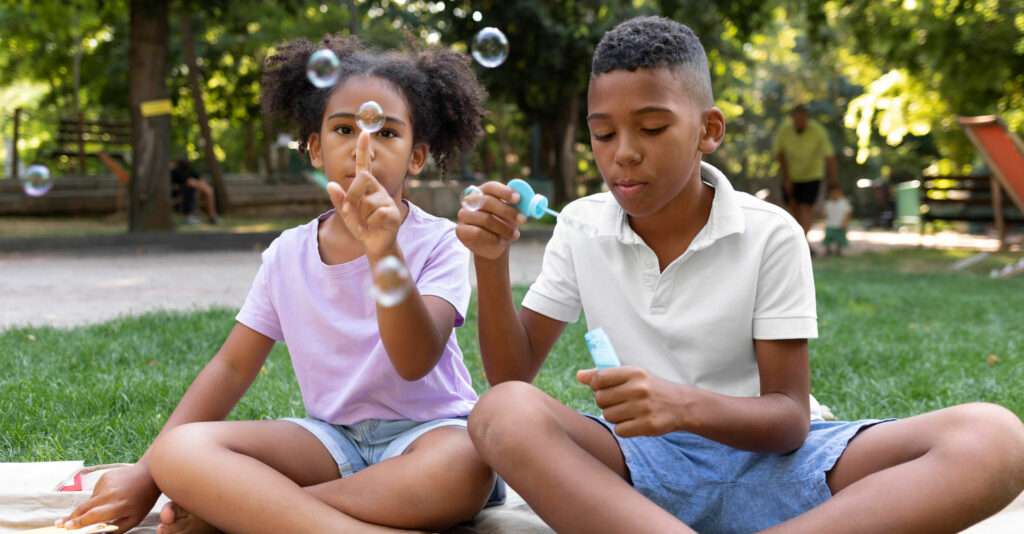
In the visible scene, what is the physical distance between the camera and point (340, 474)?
5.95 feet

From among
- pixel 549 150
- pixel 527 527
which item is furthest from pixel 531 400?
pixel 549 150

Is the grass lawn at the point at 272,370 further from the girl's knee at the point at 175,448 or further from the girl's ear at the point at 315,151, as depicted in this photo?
the girl's ear at the point at 315,151

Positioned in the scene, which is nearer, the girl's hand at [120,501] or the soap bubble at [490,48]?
the girl's hand at [120,501]

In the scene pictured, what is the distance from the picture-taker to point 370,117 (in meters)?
1.73

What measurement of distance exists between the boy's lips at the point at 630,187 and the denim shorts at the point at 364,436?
1.79ft

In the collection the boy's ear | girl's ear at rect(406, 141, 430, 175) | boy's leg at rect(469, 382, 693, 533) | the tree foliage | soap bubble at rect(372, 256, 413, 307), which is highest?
the tree foliage

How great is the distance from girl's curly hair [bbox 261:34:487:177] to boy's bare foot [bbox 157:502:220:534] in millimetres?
846

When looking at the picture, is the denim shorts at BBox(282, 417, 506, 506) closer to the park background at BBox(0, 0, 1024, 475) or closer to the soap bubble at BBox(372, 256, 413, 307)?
the soap bubble at BBox(372, 256, 413, 307)

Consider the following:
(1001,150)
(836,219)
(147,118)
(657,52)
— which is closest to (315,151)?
(657,52)

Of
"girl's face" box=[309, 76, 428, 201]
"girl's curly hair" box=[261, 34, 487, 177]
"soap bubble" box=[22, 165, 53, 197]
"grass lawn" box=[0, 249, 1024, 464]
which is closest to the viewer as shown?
"girl's face" box=[309, 76, 428, 201]

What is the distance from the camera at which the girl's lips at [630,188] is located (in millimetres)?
1588

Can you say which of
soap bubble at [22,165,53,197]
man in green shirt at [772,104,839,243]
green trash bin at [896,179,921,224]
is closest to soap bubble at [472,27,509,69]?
soap bubble at [22,165,53,197]

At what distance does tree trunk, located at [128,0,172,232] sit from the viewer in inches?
358

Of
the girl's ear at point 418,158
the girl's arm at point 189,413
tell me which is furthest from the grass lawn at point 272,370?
the girl's ear at point 418,158
